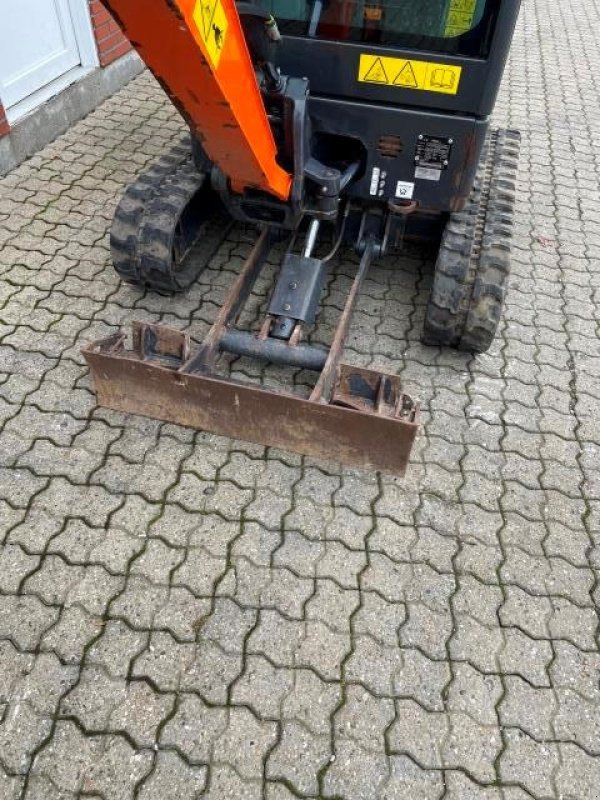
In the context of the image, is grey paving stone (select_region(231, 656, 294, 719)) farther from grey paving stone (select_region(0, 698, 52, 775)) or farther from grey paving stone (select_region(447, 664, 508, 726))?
grey paving stone (select_region(0, 698, 52, 775))

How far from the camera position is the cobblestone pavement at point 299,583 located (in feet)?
7.14

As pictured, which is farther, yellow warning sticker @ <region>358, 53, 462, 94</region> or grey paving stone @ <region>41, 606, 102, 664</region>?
yellow warning sticker @ <region>358, 53, 462, 94</region>

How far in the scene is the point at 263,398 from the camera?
9.29ft

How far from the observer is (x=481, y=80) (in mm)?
2734

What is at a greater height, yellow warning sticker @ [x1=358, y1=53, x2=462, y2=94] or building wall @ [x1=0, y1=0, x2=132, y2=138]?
yellow warning sticker @ [x1=358, y1=53, x2=462, y2=94]

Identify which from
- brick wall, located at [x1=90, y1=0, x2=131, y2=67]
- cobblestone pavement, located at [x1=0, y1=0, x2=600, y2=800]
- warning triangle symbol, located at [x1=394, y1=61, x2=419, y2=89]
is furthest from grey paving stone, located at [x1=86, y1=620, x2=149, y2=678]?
brick wall, located at [x1=90, y1=0, x2=131, y2=67]

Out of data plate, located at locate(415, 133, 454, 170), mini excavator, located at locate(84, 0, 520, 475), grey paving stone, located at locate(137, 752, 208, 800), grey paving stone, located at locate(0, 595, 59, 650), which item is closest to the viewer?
grey paving stone, located at locate(137, 752, 208, 800)

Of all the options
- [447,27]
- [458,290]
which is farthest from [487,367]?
[447,27]

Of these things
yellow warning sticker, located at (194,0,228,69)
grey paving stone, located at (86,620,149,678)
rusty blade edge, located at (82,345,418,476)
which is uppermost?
yellow warning sticker, located at (194,0,228,69)

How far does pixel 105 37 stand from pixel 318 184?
4.17 meters

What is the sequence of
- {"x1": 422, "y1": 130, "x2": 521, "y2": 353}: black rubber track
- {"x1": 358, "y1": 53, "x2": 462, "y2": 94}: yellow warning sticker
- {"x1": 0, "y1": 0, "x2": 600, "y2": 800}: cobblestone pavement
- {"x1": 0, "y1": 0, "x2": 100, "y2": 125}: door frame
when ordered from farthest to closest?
1. {"x1": 0, "y1": 0, "x2": 100, "y2": 125}: door frame
2. {"x1": 422, "y1": 130, "x2": 521, "y2": 353}: black rubber track
3. {"x1": 358, "y1": 53, "x2": 462, "y2": 94}: yellow warning sticker
4. {"x1": 0, "y1": 0, "x2": 600, "y2": 800}: cobblestone pavement

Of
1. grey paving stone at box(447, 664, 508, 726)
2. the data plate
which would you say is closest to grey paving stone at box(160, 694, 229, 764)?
grey paving stone at box(447, 664, 508, 726)

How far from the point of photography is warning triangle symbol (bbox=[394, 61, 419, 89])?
2.78 meters

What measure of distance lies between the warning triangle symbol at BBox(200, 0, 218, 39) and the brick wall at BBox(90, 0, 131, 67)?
14.2 ft
